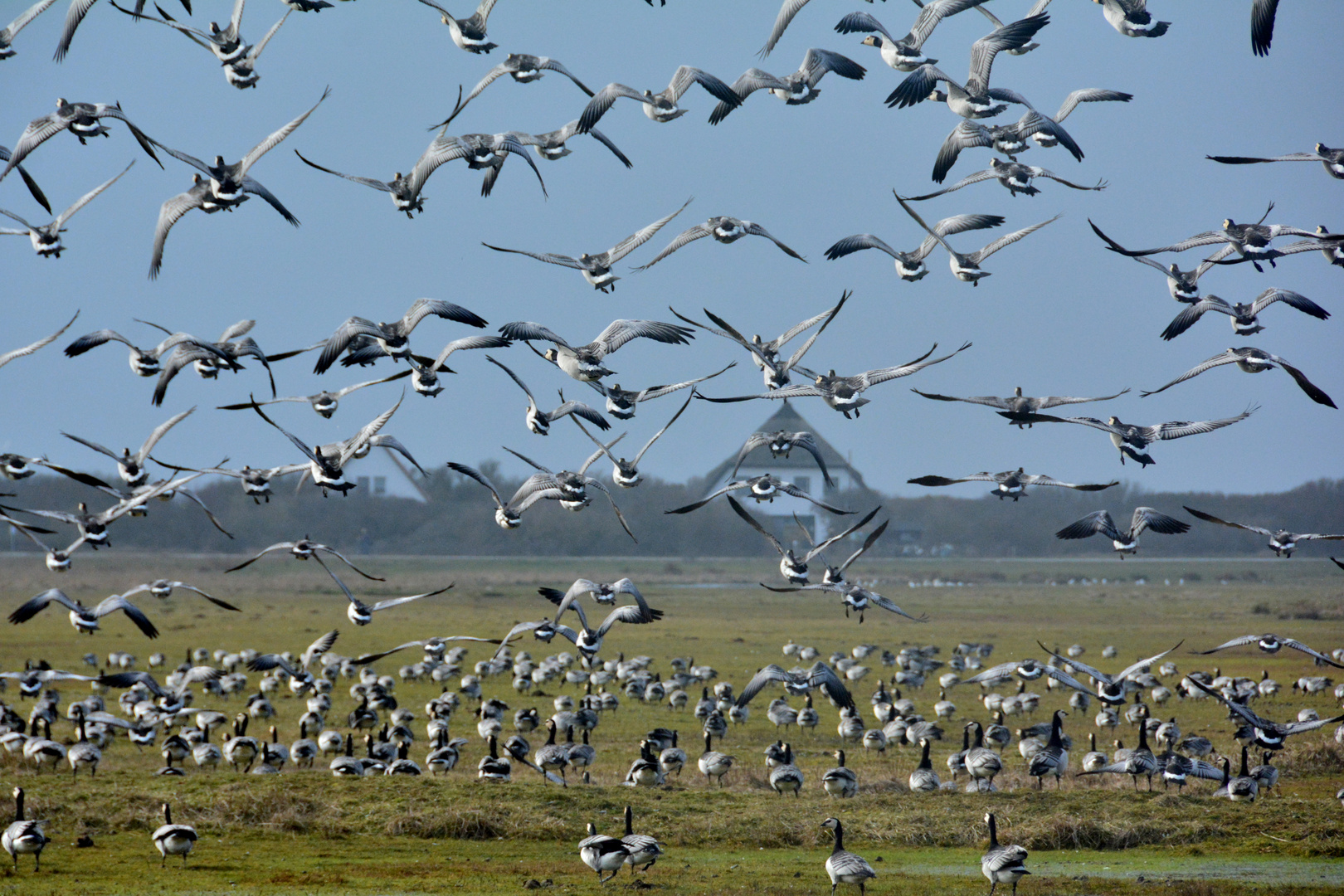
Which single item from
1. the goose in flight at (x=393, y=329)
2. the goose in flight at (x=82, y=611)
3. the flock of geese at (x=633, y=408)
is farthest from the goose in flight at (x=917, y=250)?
the goose in flight at (x=82, y=611)

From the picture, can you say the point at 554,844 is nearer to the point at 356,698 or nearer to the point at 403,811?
the point at 403,811

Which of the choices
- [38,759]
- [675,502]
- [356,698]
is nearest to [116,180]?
[38,759]

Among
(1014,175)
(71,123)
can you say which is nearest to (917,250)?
(1014,175)

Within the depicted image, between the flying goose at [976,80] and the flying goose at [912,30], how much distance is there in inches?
8.2

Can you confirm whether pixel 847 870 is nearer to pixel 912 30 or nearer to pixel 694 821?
pixel 694 821

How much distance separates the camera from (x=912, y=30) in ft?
63.2

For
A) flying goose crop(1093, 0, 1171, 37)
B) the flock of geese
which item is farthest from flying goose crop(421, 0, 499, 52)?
flying goose crop(1093, 0, 1171, 37)

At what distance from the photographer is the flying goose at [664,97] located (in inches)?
775

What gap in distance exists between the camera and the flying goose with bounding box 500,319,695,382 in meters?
19.1

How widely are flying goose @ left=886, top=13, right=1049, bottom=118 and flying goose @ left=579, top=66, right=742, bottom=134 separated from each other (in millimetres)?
2951

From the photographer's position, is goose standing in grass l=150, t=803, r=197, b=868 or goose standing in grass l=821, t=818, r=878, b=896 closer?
goose standing in grass l=821, t=818, r=878, b=896

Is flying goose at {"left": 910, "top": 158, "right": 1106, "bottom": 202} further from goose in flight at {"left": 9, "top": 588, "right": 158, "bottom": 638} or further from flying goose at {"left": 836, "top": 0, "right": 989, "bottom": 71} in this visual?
goose in flight at {"left": 9, "top": 588, "right": 158, "bottom": 638}

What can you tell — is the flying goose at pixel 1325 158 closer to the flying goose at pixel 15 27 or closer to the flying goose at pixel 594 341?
the flying goose at pixel 594 341

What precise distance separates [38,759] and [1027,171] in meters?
19.1
